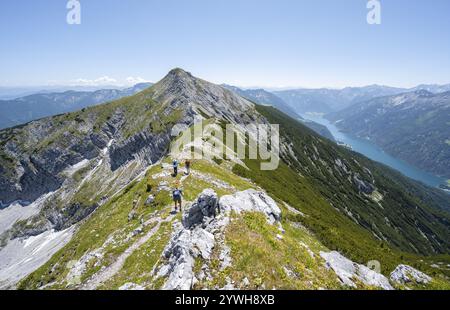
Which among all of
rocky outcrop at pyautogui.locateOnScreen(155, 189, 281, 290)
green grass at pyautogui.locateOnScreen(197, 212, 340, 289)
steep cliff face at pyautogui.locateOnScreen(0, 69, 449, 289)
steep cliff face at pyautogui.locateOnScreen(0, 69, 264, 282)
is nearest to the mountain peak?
steep cliff face at pyautogui.locateOnScreen(0, 69, 264, 282)

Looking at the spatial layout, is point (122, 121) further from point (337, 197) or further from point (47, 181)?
point (337, 197)

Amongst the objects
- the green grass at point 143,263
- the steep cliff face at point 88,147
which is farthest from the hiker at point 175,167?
the steep cliff face at point 88,147

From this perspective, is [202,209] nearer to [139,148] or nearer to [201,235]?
[201,235]

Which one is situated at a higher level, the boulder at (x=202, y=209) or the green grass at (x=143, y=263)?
the boulder at (x=202, y=209)

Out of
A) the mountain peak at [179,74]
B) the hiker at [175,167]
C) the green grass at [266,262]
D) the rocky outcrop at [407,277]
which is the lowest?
the rocky outcrop at [407,277]

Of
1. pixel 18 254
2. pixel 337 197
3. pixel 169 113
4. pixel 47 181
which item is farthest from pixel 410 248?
pixel 47 181

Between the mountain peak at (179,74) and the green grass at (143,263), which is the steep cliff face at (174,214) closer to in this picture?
the green grass at (143,263)

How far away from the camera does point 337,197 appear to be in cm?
13075

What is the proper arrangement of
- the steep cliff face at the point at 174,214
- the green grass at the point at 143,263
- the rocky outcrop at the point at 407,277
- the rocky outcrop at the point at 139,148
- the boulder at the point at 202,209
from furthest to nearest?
the rocky outcrop at the point at 139,148 < the rocky outcrop at the point at 407,277 < the boulder at the point at 202,209 < the green grass at the point at 143,263 < the steep cliff face at the point at 174,214

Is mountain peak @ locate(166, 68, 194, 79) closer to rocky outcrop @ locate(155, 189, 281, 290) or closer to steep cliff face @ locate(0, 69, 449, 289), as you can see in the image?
steep cliff face @ locate(0, 69, 449, 289)

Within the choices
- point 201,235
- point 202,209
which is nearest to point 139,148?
point 202,209

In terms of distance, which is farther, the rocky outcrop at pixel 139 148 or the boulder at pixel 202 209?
the rocky outcrop at pixel 139 148

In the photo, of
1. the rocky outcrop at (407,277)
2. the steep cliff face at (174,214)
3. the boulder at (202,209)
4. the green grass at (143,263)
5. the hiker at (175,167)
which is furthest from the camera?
the hiker at (175,167)
